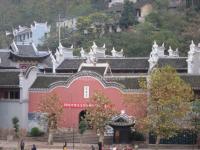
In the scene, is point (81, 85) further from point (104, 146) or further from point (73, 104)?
point (104, 146)

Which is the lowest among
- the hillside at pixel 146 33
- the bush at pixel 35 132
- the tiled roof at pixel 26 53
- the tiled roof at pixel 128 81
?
the bush at pixel 35 132

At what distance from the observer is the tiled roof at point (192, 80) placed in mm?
46812

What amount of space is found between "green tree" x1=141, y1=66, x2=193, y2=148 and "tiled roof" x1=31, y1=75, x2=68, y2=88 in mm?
10493

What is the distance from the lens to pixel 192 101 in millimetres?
43938

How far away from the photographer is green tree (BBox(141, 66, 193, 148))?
41.0 metres

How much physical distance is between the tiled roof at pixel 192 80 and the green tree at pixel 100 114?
6.54 metres

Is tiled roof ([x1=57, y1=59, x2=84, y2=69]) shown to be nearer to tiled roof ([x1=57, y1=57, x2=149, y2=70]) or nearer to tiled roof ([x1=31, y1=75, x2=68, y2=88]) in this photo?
tiled roof ([x1=57, y1=57, x2=149, y2=70])

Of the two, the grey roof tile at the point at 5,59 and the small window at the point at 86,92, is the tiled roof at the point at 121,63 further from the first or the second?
the small window at the point at 86,92

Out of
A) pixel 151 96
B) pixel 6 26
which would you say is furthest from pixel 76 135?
pixel 6 26

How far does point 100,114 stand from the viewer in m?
43.4

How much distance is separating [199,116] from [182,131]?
1602mm

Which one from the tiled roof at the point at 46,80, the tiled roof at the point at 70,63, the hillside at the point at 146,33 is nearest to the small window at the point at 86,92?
the tiled roof at the point at 46,80

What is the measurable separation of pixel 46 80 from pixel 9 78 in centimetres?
303

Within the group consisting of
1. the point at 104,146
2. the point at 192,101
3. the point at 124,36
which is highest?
the point at 124,36
